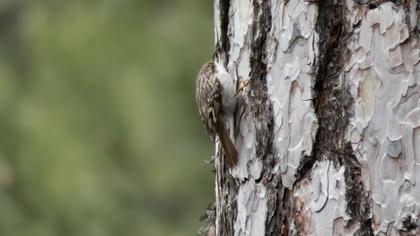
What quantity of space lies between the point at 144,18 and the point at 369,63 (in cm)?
217

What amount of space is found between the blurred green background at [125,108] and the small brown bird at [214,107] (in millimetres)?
1276

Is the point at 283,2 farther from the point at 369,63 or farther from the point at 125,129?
the point at 125,129

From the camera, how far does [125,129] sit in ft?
11.4

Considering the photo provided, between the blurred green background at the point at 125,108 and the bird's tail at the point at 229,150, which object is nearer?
the bird's tail at the point at 229,150

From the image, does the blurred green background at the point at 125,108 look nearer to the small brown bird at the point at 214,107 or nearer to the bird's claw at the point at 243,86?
the small brown bird at the point at 214,107

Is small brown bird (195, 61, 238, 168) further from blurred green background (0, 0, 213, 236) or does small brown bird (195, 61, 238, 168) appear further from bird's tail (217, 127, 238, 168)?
blurred green background (0, 0, 213, 236)

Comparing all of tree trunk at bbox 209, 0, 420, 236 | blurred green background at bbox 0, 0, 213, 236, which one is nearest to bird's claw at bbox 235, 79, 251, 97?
tree trunk at bbox 209, 0, 420, 236

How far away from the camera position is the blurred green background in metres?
3.34

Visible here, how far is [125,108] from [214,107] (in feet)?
5.58

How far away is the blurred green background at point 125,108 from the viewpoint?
131 inches

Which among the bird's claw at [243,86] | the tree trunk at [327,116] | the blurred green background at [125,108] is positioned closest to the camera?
the tree trunk at [327,116]

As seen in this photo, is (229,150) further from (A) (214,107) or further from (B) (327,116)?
(B) (327,116)

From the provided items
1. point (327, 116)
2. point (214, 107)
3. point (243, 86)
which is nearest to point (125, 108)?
point (214, 107)

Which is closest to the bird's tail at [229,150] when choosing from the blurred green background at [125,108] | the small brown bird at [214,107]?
the small brown bird at [214,107]
